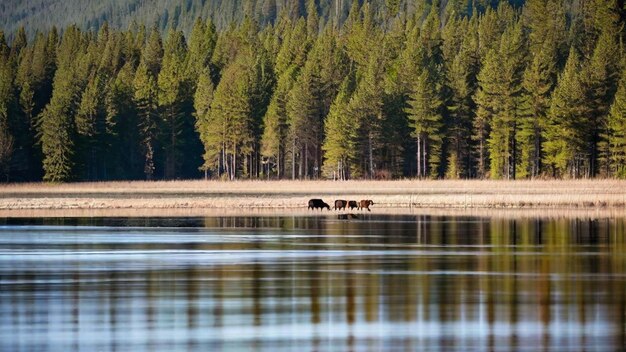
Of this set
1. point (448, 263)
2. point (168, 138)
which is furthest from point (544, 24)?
point (448, 263)

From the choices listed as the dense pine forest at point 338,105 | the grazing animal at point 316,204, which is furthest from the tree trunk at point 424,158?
the grazing animal at point 316,204

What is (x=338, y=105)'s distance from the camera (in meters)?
126

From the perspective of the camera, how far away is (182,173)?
16325cm

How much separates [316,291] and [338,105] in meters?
102

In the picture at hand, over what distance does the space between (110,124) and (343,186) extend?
57.6 metres

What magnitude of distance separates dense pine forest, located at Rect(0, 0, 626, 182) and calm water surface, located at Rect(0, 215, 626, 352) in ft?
243

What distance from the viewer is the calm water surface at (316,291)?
18562mm

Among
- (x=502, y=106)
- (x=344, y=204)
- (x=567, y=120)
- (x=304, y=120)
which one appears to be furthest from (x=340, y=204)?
(x=304, y=120)

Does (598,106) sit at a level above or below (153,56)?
below

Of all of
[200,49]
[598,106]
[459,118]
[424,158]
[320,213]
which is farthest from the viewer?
[200,49]

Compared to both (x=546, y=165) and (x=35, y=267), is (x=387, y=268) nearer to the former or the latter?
(x=35, y=267)

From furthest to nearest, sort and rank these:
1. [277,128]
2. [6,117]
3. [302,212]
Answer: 1. [6,117]
2. [277,128]
3. [302,212]

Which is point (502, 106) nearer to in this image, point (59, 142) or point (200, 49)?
point (59, 142)

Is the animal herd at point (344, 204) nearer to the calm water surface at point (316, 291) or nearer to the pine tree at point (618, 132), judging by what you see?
the calm water surface at point (316, 291)
